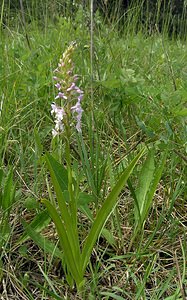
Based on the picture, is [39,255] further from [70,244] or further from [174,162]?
[174,162]

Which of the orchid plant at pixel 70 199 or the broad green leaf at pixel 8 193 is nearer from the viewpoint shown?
the orchid plant at pixel 70 199

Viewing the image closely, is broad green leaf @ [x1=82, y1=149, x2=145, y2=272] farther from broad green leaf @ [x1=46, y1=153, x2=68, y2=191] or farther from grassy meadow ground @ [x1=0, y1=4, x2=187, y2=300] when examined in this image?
broad green leaf @ [x1=46, y1=153, x2=68, y2=191]

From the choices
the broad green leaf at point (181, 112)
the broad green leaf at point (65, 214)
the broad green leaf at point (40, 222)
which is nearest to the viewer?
the broad green leaf at point (65, 214)

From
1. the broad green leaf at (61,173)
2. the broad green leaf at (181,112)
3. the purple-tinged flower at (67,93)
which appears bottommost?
the broad green leaf at (61,173)

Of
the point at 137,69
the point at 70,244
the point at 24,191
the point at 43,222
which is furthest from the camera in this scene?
the point at 137,69

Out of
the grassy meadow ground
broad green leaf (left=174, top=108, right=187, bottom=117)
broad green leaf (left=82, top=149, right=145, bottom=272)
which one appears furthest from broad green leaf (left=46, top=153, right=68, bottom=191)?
broad green leaf (left=174, top=108, right=187, bottom=117)

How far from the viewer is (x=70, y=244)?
0.75 meters

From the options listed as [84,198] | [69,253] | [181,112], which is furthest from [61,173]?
[181,112]

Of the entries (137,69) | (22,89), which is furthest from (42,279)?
(137,69)

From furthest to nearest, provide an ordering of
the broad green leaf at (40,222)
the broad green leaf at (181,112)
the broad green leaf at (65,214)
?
the broad green leaf at (181,112) → the broad green leaf at (40,222) → the broad green leaf at (65,214)

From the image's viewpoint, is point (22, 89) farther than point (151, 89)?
Yes

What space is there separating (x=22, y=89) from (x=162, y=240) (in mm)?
780

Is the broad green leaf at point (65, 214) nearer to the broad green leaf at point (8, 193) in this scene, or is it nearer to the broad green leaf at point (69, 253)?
the broad green leaf at point (69, 253)

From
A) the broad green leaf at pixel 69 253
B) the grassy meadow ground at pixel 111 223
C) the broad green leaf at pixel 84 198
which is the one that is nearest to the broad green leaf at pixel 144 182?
the grassy meadow ground at pixel 111 223
